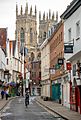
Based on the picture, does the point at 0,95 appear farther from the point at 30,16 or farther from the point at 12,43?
the point at 30,16

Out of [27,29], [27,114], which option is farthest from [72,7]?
[27,29]

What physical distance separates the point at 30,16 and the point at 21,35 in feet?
31.5

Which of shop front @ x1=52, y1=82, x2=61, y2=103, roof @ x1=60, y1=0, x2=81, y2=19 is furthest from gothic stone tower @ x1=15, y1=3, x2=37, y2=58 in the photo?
roof @ x1=60, y1=0, x2=81, y2=19

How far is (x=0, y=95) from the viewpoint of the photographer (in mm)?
80812

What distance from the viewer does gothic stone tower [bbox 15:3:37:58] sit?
17500cm

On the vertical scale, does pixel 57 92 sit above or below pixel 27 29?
below

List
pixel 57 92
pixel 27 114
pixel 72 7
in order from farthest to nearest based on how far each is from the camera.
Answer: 1. pixel 57 92
2. pixel 72 7
3. pixel 27 114

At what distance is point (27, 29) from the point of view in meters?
176

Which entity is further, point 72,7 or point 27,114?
point 72,7

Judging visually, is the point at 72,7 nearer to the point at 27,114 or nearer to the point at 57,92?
the point at 27,114

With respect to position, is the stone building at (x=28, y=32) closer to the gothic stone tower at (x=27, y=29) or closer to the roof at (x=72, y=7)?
the gothic stone tower at (x=27, y=29)

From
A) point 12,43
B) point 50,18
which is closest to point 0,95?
point 12,43

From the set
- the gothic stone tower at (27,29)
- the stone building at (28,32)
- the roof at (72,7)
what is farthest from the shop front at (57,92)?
the gothic stone tower at (27,29)

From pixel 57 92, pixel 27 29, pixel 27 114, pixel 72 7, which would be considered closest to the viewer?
pixel 27 114
